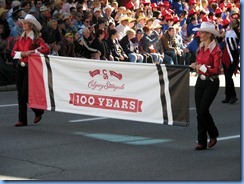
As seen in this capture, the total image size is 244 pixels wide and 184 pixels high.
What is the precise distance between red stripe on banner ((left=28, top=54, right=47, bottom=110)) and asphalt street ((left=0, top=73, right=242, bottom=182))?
1.36 ft

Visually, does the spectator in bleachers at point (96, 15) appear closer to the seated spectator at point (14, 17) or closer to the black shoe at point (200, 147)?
the seated spectator at point (14, 17)

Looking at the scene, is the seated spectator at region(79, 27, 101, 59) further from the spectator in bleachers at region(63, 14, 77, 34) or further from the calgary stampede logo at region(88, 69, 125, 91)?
the calgary stampede logo at region(88, 69, 125, 91)

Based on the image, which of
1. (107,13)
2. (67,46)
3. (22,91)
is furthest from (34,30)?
(107,13)

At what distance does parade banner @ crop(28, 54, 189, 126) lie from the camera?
11711 mm

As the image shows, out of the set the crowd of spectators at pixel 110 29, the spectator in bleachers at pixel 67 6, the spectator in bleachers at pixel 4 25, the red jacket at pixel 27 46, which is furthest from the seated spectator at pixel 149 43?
the red jacket at pixel 27 46

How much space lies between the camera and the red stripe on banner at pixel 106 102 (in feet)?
40.0

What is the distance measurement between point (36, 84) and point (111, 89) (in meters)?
1.76

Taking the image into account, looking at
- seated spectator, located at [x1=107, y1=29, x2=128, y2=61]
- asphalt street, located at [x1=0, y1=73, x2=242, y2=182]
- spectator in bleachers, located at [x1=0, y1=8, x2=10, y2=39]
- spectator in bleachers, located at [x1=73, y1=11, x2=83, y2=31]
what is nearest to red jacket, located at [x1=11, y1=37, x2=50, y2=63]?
asphalt street, located at [x1=0, y1=73, x2=242, y2=182]

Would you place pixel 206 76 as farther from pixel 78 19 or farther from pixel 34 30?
pixel 78 19

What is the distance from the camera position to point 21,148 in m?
11.4

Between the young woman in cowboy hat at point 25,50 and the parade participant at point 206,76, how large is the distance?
336 centimetres

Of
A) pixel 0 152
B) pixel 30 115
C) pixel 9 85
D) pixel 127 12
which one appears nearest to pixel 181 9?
pixel 127 12

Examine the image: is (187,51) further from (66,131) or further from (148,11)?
(66,131)

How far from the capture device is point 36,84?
1355cm
